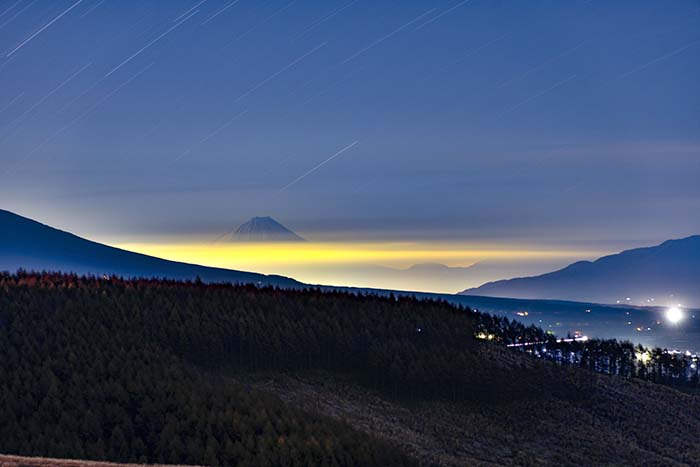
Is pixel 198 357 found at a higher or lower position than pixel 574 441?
higher

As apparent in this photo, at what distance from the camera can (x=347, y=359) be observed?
51.2 m

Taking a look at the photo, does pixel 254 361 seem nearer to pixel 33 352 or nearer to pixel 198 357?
pixel 198 357

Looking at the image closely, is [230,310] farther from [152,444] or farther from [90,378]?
[152,444]

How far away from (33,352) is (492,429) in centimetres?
2227

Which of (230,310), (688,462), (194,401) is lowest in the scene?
(688,462)

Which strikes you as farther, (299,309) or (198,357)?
(299,309)

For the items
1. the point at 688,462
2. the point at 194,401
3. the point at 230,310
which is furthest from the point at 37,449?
the point at 688,462

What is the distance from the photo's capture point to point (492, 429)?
47.3 meters

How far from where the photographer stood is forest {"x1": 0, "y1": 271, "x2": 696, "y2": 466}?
3294 centimetres

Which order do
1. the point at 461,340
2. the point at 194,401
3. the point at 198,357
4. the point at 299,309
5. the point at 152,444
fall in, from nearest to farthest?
the point at 152,444 < the point at 194,401 < the point at 198,357 < the point at 299,309 < the point at 461,340

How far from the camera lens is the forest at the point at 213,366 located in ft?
108

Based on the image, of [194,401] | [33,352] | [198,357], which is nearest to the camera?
[194,401]

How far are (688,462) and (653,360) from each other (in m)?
81.5

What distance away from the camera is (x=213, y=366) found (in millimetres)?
46625
